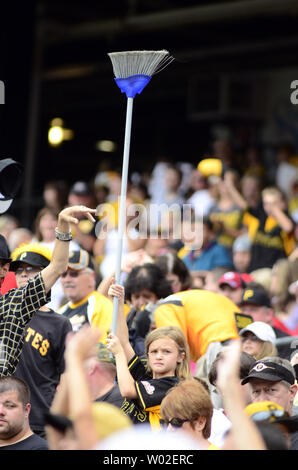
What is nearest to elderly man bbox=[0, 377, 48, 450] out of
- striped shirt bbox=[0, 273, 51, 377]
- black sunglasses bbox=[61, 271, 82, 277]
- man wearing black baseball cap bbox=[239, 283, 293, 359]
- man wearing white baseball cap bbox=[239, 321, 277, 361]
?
striped shirt bbox=[0, 273, 51, 377]

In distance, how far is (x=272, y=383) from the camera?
5168mm

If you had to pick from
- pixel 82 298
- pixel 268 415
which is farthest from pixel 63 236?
pixel 82 298

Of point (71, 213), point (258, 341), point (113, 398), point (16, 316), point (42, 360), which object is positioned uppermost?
point (71, 213)

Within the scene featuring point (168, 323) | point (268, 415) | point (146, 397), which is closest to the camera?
point (268, 415)

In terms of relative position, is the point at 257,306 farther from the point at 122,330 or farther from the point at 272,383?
the point at 272,383

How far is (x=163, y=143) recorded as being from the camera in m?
16.3

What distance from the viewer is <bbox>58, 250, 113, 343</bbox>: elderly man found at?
22.4 feet

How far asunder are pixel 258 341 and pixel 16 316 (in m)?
1.94

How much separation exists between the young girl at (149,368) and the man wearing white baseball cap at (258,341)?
33.5 inches

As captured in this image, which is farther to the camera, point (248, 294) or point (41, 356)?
point (248, 294)

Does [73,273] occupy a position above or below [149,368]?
above
